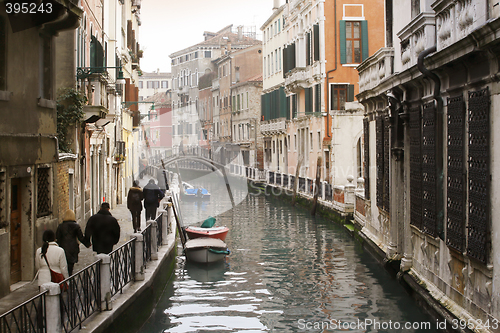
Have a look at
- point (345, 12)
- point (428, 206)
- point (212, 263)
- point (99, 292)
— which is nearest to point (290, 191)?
point (345, 12)

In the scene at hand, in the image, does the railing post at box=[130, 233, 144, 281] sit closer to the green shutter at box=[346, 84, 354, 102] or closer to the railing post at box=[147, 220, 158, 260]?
the railing post at box=[147, 220, 158, 260]

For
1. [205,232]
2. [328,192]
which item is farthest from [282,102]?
[205,232]

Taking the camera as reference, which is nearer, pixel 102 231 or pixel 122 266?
pixel 122 266

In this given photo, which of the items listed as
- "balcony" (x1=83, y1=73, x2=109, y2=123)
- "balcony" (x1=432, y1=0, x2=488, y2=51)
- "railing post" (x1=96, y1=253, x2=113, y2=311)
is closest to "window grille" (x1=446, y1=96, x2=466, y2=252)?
"balcony" (x1=432, y1=0, x2=488, y2=51)

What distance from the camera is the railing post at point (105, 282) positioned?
7.13m

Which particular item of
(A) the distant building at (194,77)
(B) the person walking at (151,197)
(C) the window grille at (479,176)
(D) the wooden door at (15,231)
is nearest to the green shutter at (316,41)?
(B) the person walking at (151,197)

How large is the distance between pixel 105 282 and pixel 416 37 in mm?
5863

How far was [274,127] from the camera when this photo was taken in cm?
3691

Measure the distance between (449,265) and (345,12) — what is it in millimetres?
19895

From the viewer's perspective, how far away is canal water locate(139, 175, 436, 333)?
29.0ft

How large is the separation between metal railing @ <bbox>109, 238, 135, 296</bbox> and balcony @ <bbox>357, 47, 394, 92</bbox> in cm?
560

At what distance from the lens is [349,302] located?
10.1 meters

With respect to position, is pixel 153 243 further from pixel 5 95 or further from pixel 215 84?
pixel 215 84

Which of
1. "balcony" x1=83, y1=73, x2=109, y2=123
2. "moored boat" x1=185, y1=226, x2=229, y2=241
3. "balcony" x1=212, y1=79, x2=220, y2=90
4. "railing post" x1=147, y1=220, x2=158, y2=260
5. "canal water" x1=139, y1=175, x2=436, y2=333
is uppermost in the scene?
"balcony" x1=212, y1=79, x2=220, y2=90
